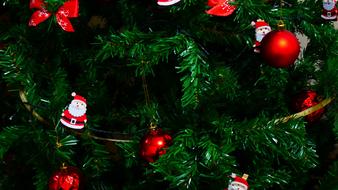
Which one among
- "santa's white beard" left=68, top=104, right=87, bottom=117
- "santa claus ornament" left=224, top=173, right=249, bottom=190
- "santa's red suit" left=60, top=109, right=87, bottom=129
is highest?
"santa's white beard" left=68, top=104, right=87, bottom=117

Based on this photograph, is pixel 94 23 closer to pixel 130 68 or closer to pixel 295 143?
pixel 130 68

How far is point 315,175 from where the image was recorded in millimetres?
983

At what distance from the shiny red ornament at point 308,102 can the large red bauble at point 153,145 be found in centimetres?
26

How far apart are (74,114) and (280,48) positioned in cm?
32

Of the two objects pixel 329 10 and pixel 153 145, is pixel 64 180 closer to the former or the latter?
pixel 153 145

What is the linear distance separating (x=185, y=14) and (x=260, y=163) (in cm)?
28

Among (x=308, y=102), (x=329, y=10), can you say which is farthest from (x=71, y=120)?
(x=329, y=10)

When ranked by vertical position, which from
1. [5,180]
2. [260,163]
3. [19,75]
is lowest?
[5,180]

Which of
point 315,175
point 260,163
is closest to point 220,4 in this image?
point 260,163

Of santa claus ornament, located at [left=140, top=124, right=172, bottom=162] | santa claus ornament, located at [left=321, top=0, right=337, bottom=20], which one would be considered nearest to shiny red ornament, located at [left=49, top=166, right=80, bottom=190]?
santa claus ornament, located at [left=140, top=124, right=172, bottom=162]

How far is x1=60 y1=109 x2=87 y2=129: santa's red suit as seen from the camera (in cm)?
72

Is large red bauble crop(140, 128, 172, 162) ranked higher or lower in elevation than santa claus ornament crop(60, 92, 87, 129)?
lower

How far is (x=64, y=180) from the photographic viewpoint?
0.72m

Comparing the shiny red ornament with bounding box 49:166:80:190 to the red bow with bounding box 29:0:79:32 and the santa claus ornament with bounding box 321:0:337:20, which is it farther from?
the santa claus ornament with bounding box 321:0:337:20
